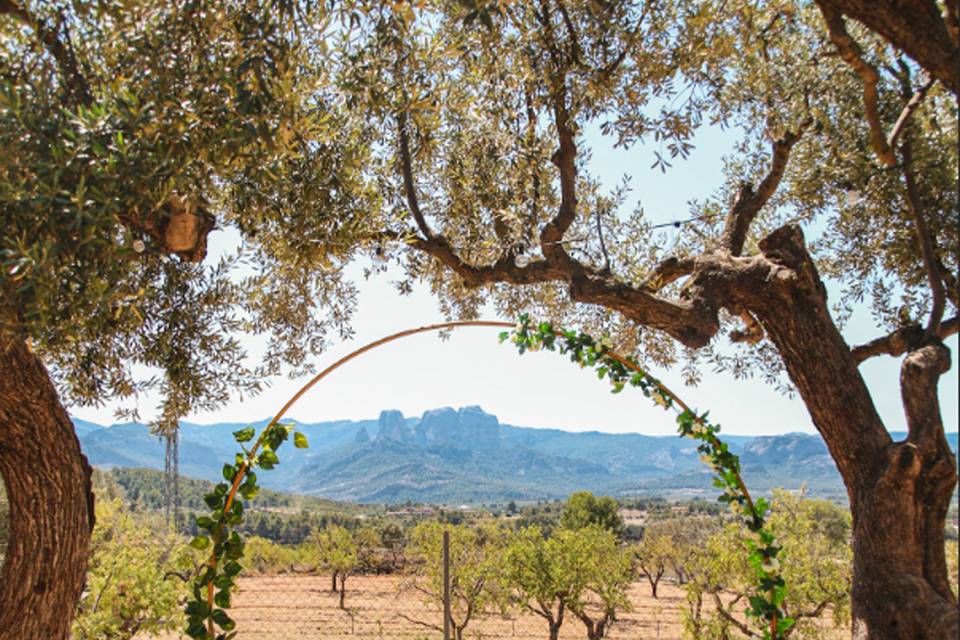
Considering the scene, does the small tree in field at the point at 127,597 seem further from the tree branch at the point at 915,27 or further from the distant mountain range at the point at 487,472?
the distant mountain range at the point at 487,472

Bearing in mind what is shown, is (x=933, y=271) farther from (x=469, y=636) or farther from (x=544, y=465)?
(x=544, y=465)

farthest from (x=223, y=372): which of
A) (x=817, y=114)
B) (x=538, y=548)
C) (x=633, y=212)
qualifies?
(x=538, y=548)

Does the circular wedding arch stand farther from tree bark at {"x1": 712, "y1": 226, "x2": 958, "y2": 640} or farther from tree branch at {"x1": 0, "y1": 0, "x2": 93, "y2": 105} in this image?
tree branch at {"x1": 0, "y1": 0, "x2": 93, "y2": 105}

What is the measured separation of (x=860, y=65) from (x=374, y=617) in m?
22.5

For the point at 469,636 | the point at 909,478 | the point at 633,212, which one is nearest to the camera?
the point at 909,478

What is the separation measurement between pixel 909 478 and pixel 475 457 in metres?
194

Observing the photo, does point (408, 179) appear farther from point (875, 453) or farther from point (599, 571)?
Result: point (599, 571)

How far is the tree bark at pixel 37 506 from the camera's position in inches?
133

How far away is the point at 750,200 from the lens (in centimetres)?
513

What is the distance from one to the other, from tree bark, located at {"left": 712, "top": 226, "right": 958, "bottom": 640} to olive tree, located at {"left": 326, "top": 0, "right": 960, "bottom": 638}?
0.01 metres

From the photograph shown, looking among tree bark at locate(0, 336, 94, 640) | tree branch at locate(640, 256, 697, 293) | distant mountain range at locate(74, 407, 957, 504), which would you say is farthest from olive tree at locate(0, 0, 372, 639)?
distant mountain range at locate(74, 407, 957, 504)

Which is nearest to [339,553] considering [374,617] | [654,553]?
[374,617]

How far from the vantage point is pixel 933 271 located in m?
4.39

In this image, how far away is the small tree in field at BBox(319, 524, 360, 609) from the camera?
26531mm
